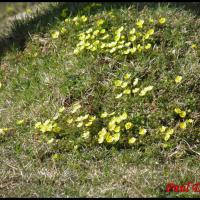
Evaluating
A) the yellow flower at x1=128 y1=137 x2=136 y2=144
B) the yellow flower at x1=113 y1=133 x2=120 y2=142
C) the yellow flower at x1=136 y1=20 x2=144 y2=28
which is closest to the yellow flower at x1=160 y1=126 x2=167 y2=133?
the yellow flower at x1=128 y1=137 x2=136 y2=144

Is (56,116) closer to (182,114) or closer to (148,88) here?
(148,88)

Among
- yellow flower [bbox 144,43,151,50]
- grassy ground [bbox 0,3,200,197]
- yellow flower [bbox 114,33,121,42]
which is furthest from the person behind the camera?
yellow flower [bbox 114,33,121,42]

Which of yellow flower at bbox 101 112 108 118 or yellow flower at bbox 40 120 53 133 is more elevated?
yellow flower at bbox 40 120 53 133

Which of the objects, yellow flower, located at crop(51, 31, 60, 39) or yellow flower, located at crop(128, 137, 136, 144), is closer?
yellow flower, located at crop(128, 137, 136, 144)

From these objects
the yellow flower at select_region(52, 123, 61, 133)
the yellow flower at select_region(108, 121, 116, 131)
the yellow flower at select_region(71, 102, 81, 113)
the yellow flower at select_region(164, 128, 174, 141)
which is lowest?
the yellow flower at select_region(164, 128, 174, 141)

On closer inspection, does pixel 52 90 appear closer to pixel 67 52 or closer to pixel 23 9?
pixel 67 52

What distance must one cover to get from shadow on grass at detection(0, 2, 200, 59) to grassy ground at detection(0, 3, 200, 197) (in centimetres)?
3

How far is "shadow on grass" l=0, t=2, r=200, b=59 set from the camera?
5.66 meters

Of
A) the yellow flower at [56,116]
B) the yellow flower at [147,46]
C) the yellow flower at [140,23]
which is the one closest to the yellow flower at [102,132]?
the yellow flower at [56,116]

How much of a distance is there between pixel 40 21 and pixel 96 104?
1.81m

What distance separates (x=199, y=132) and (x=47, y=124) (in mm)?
1354

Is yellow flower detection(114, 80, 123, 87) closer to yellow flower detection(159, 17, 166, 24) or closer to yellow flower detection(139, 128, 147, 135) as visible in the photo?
yellow flower detection(139, 128, 147, 135)

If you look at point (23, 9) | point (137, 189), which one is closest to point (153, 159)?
point (137, 189)

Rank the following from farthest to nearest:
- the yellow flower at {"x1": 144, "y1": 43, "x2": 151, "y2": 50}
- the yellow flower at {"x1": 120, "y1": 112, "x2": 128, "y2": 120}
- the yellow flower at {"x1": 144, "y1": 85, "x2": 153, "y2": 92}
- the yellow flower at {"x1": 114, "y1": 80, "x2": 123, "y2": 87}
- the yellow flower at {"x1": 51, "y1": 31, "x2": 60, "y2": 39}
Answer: the yellow flower at {"x1": 51, "y1": 31, "x2": 60, "y2": 39} → the yellow flower at {"x1": 144, "y1": 43, "x2": 151, "y2": 50} → the yellow flower at {"x1": 114, "y1": 80, "x2": 123, "y2": 87} → the yellow flower at {"x1": 144, "y1": 85, "x2": 153, "y2": 92} → the yellow flower at {"x1": 120, "y1": 112, "x2": 128, "y2": 120}
